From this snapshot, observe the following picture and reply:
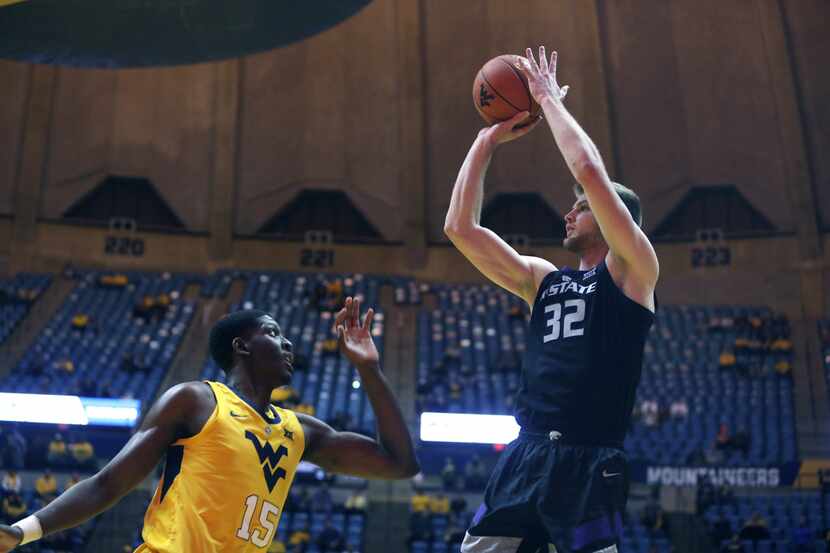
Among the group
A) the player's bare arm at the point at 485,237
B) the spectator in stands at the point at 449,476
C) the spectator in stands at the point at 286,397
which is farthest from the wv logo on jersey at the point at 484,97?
the spectator in stands at the point at 286,397

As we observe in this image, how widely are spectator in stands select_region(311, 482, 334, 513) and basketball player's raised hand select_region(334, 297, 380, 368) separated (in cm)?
1411

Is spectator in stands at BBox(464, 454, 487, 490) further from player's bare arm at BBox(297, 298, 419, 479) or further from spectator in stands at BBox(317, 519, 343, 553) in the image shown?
player's bare arm at BBox(297, 298, 419, 479)

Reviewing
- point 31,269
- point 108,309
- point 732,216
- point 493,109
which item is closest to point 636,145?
point 732,216

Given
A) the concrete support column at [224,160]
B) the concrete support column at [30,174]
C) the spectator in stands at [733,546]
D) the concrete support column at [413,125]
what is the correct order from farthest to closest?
the concrete support column at [224,160], the concrete support column at [30,174], the concrete support column at [413,125], the spectator in stands at [733,546]

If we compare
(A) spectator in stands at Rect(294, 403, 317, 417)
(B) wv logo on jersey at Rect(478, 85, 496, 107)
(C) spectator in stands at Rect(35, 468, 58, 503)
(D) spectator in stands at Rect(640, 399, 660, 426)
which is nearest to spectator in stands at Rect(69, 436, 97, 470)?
(C) spectator in stands at Rect(35, 468, 58, 503)

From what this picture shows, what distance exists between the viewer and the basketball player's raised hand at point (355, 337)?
3.64 m

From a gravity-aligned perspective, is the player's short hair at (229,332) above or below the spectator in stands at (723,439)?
below

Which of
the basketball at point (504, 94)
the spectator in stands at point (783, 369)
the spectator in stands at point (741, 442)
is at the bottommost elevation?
the basketball at point (504, 94)

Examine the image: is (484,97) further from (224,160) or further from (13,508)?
(224,160)

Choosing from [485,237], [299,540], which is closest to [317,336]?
[299,540]

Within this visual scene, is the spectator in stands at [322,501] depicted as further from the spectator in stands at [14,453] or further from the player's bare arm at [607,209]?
the player's bare arm at [607,209]

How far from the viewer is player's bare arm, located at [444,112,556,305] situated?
12.8ft

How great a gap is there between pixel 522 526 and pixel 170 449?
1.22 meters

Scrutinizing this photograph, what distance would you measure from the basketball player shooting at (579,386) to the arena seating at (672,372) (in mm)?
16533
